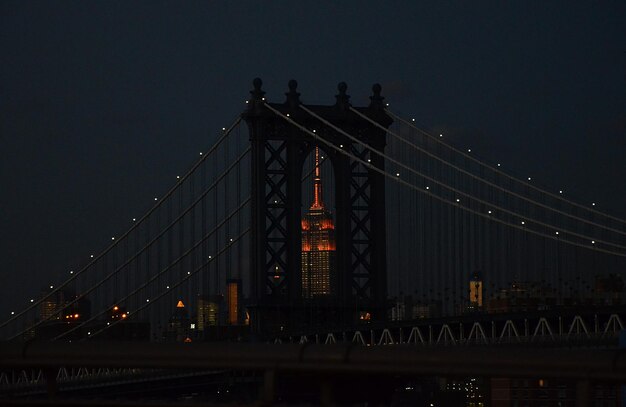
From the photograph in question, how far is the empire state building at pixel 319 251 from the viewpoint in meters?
66.9

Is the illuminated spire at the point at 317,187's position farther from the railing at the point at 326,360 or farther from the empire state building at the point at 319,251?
the railing at the point at 326,360

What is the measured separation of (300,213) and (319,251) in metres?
2.01

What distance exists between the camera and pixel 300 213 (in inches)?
2623

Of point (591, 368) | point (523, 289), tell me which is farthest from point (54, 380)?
point (523, 289)

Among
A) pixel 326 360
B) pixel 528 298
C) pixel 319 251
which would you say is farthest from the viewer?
pixel 319 251

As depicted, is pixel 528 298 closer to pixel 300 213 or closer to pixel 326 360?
pixel 300 213

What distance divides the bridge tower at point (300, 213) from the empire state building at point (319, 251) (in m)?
0.58

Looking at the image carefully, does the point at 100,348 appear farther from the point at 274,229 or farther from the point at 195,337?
the point at 195,337

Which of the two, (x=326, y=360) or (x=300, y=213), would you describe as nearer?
(x=326, y=360)

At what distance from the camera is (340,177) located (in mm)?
68438

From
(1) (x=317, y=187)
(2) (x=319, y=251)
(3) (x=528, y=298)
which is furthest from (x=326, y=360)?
(1) (x=317, y=187)

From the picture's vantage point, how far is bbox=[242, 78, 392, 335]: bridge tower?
6538 centimetres

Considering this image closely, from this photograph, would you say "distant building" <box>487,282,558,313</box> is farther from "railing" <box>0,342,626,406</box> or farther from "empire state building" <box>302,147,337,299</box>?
"railing" <box>0,342,626,406</box>

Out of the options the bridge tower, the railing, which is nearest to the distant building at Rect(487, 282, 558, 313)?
the bridge tower
